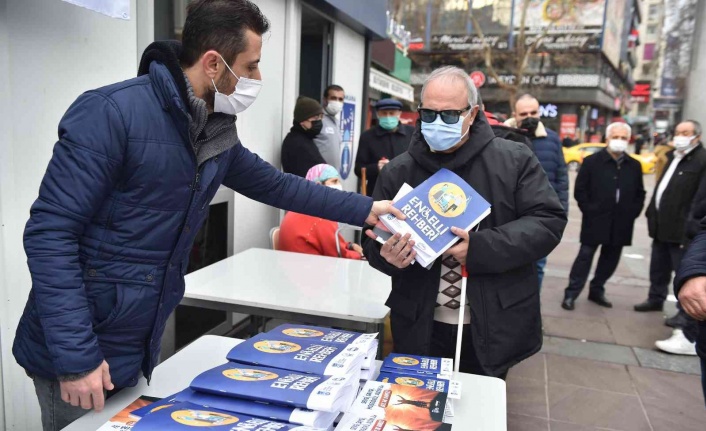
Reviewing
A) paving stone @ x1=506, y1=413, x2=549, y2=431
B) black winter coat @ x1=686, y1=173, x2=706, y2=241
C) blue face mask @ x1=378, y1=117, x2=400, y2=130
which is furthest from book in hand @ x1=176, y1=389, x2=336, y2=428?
blue face mask @ x1=378, y1=117, x2=400, y2=130

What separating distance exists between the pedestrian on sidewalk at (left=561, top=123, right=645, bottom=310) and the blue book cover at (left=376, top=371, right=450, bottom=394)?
15.4 feet

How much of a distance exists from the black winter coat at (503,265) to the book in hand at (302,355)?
0.65 metres

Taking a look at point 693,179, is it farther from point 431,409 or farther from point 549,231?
point 431,409

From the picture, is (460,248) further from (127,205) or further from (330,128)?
(330,128)

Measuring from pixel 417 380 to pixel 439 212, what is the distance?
66 centimetres

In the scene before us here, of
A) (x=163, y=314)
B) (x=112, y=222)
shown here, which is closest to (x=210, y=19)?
(x=112, y=222)

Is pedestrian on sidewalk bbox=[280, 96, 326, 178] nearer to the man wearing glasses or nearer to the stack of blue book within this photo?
the man wearing glasses

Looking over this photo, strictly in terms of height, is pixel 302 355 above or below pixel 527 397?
above

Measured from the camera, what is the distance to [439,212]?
2057 millimetres

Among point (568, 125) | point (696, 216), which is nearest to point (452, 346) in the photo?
point (696, 216)

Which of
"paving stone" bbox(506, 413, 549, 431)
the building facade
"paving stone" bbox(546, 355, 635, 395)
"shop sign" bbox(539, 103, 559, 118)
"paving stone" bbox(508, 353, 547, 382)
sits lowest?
"paving stone" bbox(506, 413, 549, 431)

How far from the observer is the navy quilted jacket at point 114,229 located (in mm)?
1340

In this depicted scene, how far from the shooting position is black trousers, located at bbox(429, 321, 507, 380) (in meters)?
2.29

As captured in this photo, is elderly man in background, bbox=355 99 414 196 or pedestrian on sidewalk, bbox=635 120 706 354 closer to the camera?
pedestrian on sidewalk, bbox=635 120 706 354
